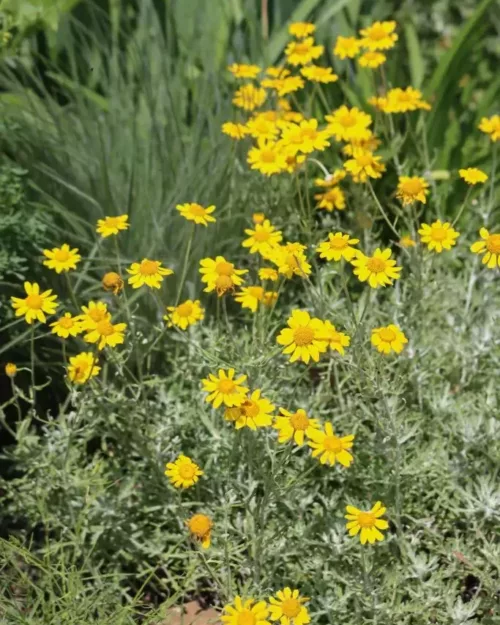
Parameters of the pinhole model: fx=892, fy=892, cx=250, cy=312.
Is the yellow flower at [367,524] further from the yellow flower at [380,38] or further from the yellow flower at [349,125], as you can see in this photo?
the yellow flower at [380,38]

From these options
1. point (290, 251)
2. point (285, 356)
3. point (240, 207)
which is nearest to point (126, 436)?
point (285, 356)

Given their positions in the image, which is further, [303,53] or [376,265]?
[303,53]

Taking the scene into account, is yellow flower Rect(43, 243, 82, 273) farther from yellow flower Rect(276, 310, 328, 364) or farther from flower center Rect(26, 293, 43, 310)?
yellow flower Rect(276, 310, 328, 364)

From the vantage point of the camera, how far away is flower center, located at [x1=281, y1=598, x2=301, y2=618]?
1.40m

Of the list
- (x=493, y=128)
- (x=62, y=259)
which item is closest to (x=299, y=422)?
(x=62, y=259)

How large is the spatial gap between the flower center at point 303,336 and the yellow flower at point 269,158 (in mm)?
485

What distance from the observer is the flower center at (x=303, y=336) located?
4.88 feet

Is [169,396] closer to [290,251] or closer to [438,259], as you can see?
[290,251]

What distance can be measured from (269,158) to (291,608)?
3.04 ft

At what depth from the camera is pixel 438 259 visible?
88.4 inches

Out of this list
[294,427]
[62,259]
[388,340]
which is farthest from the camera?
[62,259]

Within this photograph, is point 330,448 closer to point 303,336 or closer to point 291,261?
point 303,336

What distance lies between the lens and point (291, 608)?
1.40 meters

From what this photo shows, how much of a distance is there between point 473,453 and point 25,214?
1.16 m
